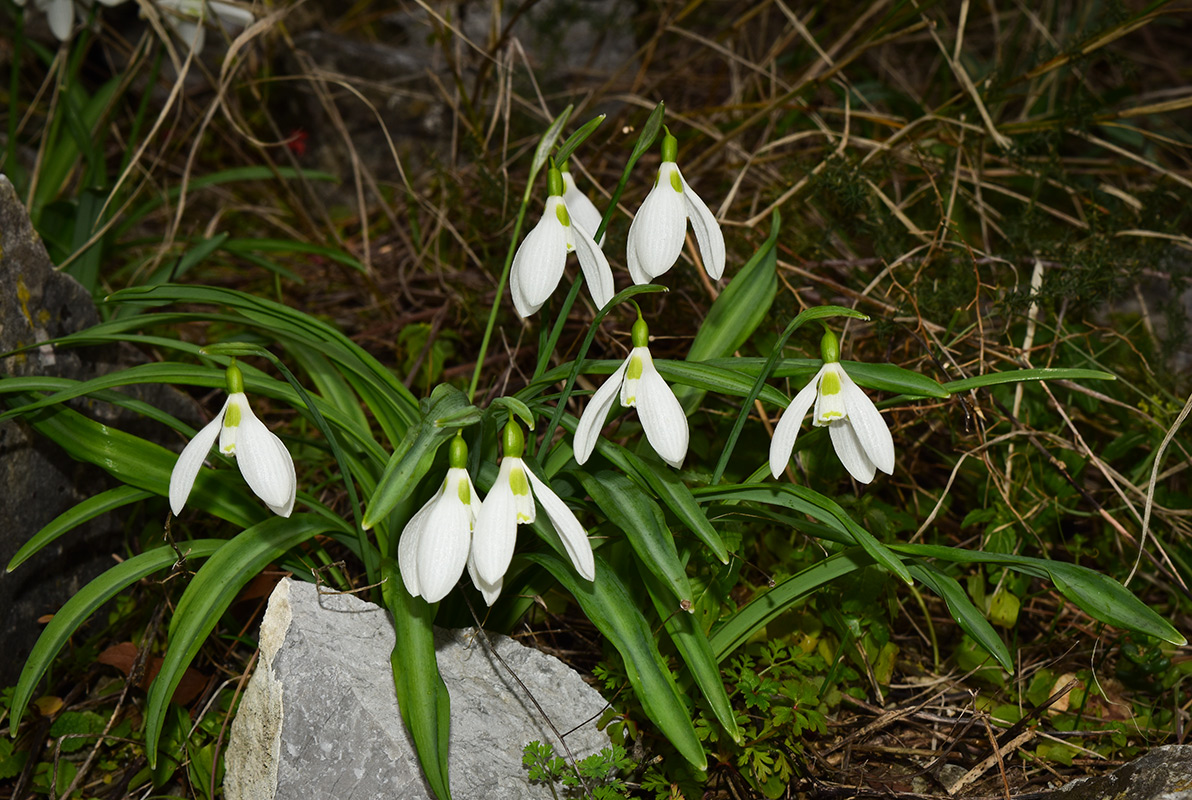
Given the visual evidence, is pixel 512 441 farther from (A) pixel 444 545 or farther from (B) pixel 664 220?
(B) pixel 664 220

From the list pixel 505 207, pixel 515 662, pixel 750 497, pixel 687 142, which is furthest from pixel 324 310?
pixel 750 497

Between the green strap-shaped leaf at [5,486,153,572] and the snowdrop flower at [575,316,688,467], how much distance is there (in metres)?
0.93

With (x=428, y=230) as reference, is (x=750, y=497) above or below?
below

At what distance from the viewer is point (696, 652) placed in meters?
1.37

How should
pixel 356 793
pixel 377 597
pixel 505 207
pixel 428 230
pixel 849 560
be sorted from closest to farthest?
pixel 356 793, pixel 849 560, pixel 377 597, pixel 505 207, pixel 428 230

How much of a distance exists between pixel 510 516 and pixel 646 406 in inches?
9.9

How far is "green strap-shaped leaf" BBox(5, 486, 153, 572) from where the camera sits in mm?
1521

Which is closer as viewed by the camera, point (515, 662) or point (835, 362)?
point (835, 362)

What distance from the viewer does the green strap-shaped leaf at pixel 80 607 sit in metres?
1.42

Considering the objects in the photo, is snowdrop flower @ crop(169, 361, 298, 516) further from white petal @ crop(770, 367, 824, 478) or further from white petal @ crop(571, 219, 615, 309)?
white petal @ crop(770, 367, 824, 478)

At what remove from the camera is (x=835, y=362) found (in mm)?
1248

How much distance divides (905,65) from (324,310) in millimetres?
2762

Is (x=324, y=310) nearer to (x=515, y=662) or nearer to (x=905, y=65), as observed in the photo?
(x=515, y=662)

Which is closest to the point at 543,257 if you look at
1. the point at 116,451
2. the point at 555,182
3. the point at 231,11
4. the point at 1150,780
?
→ the point at 555,182
